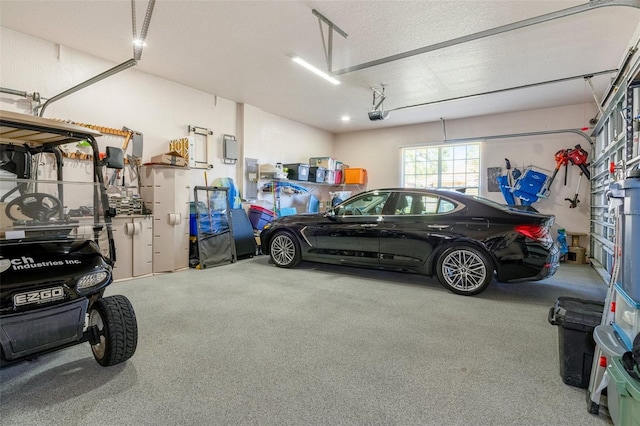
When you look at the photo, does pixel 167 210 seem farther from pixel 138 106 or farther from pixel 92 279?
pixel 92 279

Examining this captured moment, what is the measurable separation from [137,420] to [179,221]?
12.7 ft

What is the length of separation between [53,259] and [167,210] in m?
3.28

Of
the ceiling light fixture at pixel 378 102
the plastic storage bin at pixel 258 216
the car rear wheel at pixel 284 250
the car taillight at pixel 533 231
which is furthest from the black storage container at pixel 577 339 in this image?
the plastic storage bin at pixel 258 216

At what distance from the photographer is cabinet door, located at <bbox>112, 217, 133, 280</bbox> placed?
14.7 ft

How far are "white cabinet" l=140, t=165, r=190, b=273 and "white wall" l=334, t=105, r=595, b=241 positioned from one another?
5.46 m

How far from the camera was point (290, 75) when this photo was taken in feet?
17.1

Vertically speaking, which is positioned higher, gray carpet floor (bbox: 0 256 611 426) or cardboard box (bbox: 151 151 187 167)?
cardboard box (bbox: 151 151 187 167)

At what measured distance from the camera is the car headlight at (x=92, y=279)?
1.90m

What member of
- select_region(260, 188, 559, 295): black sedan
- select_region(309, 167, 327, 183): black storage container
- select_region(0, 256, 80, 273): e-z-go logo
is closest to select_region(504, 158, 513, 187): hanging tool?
select_region(260, 188, 559, 295): black sedan

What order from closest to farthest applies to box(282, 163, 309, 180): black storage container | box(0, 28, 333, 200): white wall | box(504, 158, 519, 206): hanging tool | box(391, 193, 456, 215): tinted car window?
box(0, 28, 333, 200): white wall, box(391, 193, 456, 215): tinted car window, box(504, 158, 519, 206): hanging tool, box(282, 163, 309, 180): black storage container

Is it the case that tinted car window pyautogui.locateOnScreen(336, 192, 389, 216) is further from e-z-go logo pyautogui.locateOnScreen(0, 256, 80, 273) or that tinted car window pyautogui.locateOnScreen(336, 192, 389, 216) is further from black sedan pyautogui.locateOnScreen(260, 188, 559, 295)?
e-z-go logo pyautogui.locateOnScreen(0, 256, 80, 273)

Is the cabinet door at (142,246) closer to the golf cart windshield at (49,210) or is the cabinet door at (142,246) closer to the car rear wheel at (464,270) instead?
the golf cart windshield at (49,210)

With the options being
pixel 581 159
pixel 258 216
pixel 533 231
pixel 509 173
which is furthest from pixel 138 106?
pixel 581 159

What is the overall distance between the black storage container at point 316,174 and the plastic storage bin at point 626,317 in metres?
6.74
